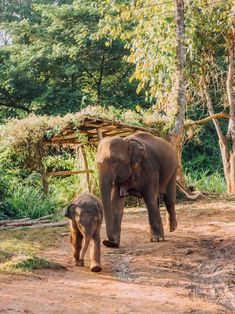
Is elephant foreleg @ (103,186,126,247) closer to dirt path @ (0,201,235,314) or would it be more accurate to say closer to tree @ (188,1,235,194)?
dirt path @ (0,201,235,314)

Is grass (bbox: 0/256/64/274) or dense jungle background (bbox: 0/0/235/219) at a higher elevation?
dense jungle background (bbox: 0/0/235/219)

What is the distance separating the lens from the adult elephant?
8320mm

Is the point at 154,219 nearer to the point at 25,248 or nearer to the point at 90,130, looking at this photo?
the point at 25,248

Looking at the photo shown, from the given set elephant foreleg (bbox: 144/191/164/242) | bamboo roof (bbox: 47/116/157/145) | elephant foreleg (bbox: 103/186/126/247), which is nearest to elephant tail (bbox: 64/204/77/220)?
elephant foreleg (bbox: 103/186/126/247)

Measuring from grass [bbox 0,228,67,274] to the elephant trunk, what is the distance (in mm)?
1043

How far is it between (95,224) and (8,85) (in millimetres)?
19510

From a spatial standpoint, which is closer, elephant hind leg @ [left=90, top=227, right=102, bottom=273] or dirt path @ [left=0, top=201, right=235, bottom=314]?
dirt path @ [left=0, top=201, right=235, bottom=314]

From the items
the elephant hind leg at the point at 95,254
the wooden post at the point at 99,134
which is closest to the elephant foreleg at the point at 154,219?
the elephant hind leg at the point at 95,254

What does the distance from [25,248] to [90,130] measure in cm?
653

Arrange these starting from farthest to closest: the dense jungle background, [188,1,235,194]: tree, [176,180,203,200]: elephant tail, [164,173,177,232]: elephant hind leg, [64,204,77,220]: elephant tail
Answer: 1. [176,180,203,200]: elephant tail
2. [188,1,235,194]: tree
3. the dense jungle background
4. [164,173,177,232]: elephant hind leg
5. [64,204,77,220]: elephant tail

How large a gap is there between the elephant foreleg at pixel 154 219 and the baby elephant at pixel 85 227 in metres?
2.06

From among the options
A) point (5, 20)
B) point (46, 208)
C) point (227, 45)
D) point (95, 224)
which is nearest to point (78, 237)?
point (95, 224)

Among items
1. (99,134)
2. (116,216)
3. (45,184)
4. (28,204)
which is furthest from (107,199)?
(45,184)

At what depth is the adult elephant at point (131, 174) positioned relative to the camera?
27.3ft
